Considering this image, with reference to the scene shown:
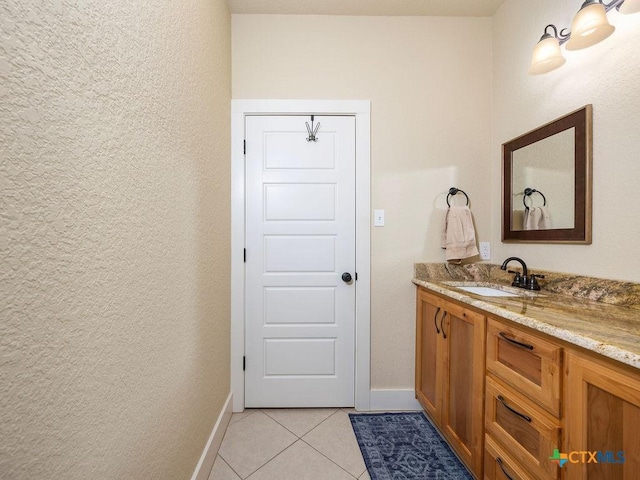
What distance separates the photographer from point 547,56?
4.32ft

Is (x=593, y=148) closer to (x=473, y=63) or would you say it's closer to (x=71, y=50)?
(x=473, y=63)

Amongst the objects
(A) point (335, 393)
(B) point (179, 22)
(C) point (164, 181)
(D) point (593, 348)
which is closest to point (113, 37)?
(C) point (164, 181)

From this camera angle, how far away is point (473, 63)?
190 cm

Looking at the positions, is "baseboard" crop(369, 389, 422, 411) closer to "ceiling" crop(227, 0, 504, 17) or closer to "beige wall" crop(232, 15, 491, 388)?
Result: "beige wall" crop(232, 15, 491, 388)

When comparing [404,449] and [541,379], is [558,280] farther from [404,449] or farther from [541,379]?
[404,449]

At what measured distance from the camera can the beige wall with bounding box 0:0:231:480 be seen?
44cm

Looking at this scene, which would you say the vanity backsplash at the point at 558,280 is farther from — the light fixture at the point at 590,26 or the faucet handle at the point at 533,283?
the light fixture at the point at 590,26

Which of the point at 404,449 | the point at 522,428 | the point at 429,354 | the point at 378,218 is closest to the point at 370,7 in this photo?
the point at 378,218

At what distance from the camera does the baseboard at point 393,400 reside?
1.84 meters

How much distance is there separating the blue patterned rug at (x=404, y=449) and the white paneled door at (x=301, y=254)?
0.87 feet

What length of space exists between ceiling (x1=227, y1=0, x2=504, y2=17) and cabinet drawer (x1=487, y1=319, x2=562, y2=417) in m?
2.08

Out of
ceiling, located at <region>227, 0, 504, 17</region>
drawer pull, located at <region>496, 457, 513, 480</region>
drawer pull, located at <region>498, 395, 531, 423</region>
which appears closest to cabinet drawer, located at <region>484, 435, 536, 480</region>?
drawer pull, located at <region>496, 457, 513, 480</region>

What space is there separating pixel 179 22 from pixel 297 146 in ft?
3.08

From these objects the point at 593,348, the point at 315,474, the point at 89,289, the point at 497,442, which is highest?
the point at 89,289
